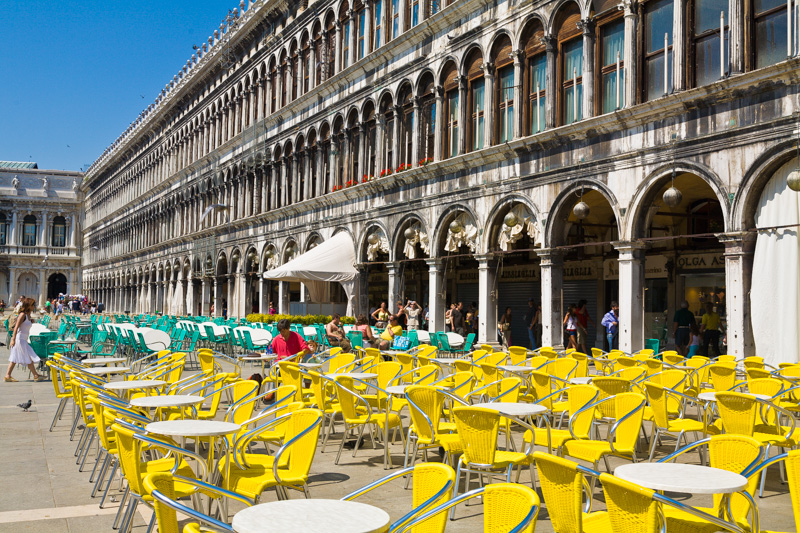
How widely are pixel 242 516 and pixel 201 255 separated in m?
43.8

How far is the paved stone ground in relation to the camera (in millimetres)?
5555

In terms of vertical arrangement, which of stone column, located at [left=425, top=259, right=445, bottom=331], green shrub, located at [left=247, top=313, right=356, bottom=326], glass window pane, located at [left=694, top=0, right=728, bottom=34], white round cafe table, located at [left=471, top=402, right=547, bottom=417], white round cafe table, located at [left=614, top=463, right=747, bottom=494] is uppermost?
glass window pane, located at [left=694, top=0, right=728, bottom=34]

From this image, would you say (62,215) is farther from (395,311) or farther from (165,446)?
(165,446)

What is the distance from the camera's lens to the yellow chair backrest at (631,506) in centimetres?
330

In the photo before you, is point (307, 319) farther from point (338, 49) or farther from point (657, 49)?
point (657, 49)

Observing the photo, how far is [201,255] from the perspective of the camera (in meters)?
45.8

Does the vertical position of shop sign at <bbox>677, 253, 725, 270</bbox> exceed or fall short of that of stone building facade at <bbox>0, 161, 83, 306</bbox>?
it falls short

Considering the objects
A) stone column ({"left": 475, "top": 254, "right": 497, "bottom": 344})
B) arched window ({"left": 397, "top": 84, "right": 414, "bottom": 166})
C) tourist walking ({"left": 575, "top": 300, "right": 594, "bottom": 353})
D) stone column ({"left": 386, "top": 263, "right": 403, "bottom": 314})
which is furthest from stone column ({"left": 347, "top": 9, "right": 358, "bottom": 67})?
tourist walking ({"left": 575, "top": 300, "right": 594, "bottom": 353})

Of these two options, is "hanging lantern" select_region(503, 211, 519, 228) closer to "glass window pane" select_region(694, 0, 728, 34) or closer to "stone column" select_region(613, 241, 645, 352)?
"stone column" select_region(613, 241, 645, 352)

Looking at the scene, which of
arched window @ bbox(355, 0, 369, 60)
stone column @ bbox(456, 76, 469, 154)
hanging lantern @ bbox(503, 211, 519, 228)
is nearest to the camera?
hanging lantern @ bbox(503, 211, 519, 228)

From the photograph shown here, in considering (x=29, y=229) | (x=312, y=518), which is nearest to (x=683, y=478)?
(x=312, y=518)

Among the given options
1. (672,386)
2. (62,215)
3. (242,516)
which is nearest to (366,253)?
(672,386)

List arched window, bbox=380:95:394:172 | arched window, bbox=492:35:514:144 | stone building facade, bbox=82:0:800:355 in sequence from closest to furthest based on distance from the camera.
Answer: stone building facade, bbox=82:0:800:355 → arched window, bbox=492:35:514:144 → arched window, bbox=380:95:394:172

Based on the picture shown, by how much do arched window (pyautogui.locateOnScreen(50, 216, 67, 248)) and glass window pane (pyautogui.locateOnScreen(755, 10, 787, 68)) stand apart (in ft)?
309
